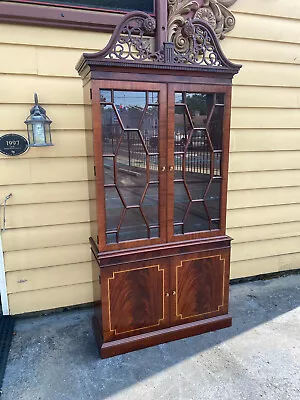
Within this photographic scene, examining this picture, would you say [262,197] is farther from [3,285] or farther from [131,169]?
[3,285]

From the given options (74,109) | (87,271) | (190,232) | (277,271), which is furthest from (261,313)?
(74,109)

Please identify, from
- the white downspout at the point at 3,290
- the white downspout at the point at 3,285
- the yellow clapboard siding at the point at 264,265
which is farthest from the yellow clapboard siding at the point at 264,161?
the white downspout at the point at 3,290

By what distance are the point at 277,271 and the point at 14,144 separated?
2903 mm

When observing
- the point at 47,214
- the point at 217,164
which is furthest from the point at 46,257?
the point at 217,164

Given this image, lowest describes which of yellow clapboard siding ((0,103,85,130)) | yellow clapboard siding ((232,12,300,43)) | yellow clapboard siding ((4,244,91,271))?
yellow clapboard siding ((4,244,91,271))

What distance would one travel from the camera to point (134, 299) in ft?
7.14

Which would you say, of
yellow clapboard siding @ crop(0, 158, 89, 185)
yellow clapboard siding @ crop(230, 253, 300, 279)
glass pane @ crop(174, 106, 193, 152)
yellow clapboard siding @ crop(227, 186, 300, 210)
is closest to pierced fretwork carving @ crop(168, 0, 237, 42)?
glass pane @ crop(174, 106, 193, 152)

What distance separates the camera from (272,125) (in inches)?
115

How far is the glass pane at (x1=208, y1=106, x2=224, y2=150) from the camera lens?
86.0 inches

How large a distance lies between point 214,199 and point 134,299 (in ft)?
3.13

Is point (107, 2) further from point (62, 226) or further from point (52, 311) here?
point (52, 311)

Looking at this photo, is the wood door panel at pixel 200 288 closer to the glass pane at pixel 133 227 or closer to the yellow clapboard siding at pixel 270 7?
the glass pane at pixel 133 227

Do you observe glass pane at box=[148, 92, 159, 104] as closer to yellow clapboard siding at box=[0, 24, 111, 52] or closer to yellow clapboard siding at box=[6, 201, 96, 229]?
yellow clapboard siding at box=[0, 24, 111, 52]

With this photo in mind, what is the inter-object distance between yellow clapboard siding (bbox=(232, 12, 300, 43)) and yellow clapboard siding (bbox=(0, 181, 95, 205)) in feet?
6.10
